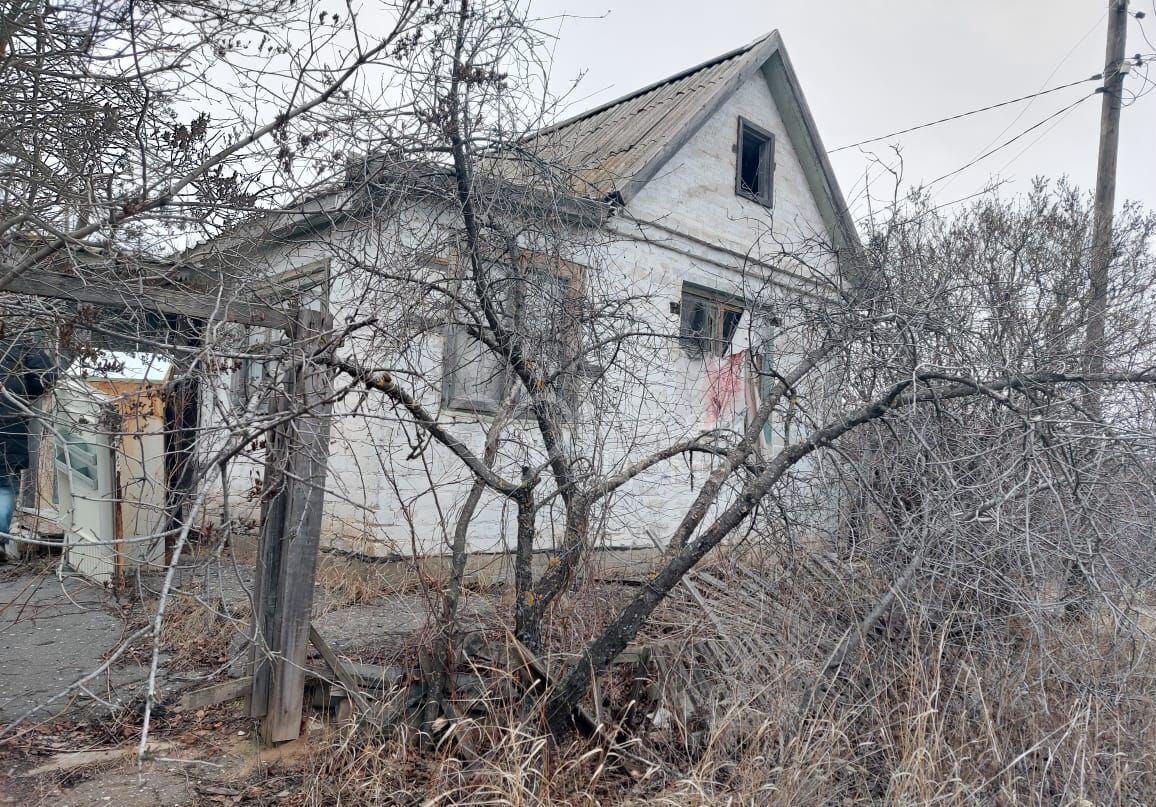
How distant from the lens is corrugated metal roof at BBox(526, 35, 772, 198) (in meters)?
8.67

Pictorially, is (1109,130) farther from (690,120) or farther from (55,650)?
(55,650)

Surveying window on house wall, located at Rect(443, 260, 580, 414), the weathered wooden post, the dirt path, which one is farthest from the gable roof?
the dirt path

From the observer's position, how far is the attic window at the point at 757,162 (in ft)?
34.7

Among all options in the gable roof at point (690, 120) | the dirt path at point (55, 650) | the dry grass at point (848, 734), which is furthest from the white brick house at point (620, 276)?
the dirt path at point (55, 650)

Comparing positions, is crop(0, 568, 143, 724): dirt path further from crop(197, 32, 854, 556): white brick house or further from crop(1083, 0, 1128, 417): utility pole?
crop(1083, 0, 1128, 417): utility pole

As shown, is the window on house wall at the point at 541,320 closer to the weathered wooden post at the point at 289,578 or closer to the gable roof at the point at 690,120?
the weathered wooden post at the point at 289,578

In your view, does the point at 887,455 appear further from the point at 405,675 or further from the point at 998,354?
the point at 405,675

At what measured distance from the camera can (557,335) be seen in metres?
4.78

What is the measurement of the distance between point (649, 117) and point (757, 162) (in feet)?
6.15

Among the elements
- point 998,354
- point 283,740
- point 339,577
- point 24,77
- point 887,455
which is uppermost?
point 24,77

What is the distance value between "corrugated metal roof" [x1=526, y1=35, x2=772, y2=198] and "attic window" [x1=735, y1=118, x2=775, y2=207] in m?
0.79

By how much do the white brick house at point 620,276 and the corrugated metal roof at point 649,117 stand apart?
3 centimetres

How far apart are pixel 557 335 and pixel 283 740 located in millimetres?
2539

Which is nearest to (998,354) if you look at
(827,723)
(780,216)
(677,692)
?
(827,723)
